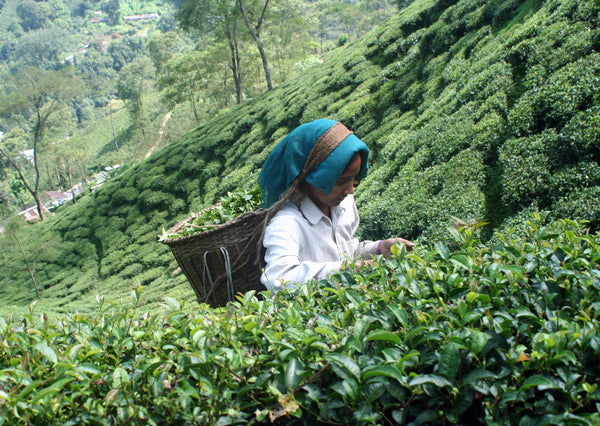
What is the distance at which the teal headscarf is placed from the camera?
2094 millimetres

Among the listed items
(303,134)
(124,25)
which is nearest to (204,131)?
(303,134)

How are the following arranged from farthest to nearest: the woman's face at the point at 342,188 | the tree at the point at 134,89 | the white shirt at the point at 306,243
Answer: the tree at the point at 134,89 < the woman's face at the point at 342,188 < the white shirt at the point at 306,243

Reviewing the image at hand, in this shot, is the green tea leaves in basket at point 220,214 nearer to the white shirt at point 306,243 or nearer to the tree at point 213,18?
the white shirt at point 306,243

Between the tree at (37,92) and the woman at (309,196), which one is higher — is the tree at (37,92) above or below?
above

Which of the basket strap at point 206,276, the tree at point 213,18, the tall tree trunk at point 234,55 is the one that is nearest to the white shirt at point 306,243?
the basket strap at point 206,276

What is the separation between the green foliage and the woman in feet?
1.99

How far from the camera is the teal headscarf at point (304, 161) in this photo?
82.4 inches

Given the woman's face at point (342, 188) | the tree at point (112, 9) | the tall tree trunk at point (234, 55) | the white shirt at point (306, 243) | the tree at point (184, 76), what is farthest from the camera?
the tree at point (112, 9)

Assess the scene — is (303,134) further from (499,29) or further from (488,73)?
(499,29)

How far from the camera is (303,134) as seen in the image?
216 cm

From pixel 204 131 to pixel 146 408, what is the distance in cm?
1368

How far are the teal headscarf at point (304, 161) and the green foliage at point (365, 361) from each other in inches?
30.8

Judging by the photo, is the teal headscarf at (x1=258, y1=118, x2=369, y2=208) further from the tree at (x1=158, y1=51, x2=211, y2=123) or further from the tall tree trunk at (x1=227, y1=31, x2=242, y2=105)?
the tree at (x1=158, y1=51, x2=211, y2=123)

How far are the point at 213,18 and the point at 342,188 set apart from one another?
730 inches
